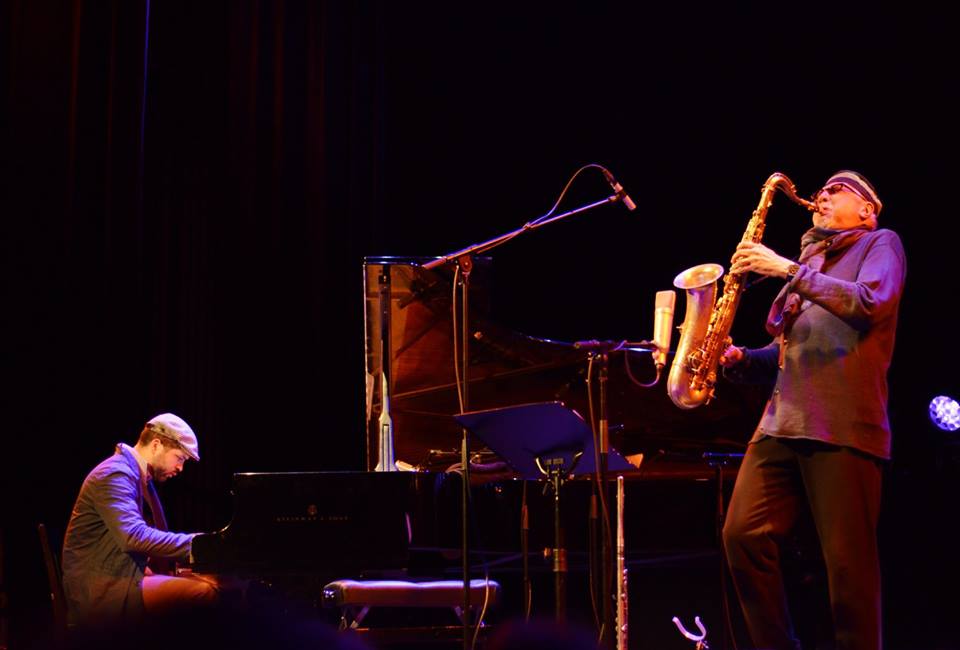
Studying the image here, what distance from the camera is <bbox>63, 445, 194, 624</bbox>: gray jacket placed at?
533cm

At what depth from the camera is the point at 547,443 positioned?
390 centimetres

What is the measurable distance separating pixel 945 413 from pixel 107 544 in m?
5.51

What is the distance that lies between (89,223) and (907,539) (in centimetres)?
546

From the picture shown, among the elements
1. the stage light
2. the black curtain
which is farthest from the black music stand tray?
the stage light

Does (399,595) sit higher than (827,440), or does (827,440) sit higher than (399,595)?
(827,440)

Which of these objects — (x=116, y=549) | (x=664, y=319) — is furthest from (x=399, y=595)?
(x=664, y=319)

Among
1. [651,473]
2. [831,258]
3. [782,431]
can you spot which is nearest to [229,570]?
[651,473]

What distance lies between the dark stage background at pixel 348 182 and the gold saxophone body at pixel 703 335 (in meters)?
2.45

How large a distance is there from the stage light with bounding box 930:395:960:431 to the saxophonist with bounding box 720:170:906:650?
3.74 metres

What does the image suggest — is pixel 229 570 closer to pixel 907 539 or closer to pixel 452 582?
pixel 452 582

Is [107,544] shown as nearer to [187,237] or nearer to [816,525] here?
[187,237]

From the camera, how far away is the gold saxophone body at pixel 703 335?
165 inches

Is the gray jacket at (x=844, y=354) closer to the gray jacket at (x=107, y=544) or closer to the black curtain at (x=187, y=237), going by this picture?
the gray jacket at (x=107, y=544)

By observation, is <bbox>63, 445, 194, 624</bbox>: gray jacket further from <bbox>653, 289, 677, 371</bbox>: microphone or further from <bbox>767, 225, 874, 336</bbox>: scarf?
<bbox>767, 225, 874, 336</bbox>: scarf
